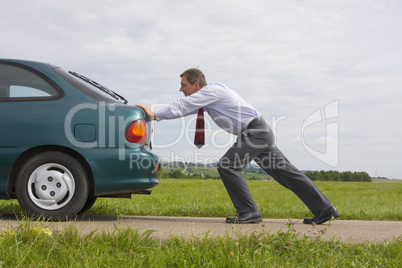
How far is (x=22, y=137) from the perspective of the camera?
4.72 metres

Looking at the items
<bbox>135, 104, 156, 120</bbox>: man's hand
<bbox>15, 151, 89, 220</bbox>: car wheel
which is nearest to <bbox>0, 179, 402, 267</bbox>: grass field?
<bbox>15, 151, 89, 220</bbox>: car wheel

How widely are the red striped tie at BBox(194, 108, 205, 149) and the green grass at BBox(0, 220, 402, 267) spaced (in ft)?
5.49

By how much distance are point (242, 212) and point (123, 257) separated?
80.7 inches

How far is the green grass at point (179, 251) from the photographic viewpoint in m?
3.19

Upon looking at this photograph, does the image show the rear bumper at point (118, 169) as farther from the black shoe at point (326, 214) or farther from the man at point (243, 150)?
the black shoe at point (326, 214)

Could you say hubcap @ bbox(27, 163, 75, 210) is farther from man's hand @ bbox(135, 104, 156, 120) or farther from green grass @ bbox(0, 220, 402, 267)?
man's hand @ bbox(135, 104, 156, 120)

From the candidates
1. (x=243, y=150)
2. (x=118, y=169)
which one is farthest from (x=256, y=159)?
(x=118, y=169)

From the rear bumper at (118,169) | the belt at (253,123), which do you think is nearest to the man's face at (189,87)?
the belt at (253,123)

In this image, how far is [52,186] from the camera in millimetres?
4656

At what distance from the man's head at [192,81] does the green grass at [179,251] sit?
201cm

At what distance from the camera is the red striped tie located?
5.30 meters

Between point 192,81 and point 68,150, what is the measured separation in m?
1.61

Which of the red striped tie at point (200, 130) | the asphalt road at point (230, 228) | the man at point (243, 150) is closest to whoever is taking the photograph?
the asphalt road at point (230, 228)

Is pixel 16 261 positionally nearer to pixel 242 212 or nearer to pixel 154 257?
pixel 154 257
